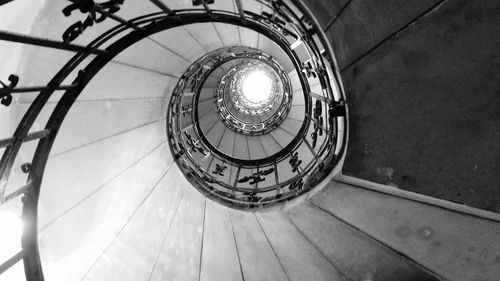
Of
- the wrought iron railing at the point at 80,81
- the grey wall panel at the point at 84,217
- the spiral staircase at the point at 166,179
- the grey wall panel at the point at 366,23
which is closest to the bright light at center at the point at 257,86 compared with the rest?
the spiral staircase at the point at 166,179

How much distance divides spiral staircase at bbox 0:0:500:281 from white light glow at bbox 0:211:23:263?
1cm

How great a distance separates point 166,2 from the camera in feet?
10.4

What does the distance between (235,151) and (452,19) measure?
7.61 metres

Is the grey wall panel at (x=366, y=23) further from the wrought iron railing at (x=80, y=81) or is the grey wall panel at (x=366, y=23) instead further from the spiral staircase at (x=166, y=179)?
the wrought iron railing at (x=80, y=81)

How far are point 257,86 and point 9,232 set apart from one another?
10602 mm

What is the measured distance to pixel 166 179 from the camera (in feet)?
15.1

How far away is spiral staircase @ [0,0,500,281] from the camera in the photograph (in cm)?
230

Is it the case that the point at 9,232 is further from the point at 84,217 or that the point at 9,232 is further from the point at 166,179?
the point at 166,179

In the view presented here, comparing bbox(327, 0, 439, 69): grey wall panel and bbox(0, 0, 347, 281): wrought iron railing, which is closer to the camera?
bbox(327, 0, 439, 69): grey wall panel

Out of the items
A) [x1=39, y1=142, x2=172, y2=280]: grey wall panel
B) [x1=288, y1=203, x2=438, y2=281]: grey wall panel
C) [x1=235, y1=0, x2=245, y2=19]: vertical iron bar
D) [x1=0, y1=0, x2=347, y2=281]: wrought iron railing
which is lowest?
[x1=288, y1=203, x2=438, y2=281]: grey wall panel

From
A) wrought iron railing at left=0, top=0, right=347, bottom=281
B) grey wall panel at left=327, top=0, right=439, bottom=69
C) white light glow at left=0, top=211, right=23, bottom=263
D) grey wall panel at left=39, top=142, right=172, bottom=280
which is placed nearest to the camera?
grey wall panel at left=327, top=0, right=439, bottom=69

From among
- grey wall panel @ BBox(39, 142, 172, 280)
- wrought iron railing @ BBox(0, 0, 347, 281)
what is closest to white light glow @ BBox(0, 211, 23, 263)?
wrought iron railing @ BBox(0, 0, 347, 281)

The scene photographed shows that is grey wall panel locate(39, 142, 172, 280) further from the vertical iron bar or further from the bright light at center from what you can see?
the bright light at center

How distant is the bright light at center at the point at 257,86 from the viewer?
11.3 m
